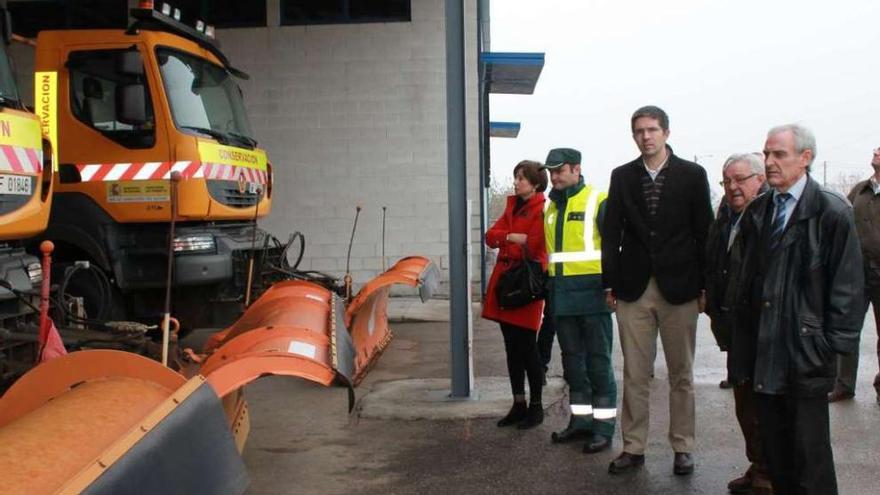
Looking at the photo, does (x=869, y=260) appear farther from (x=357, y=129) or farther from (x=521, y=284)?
(x=357, y=129)

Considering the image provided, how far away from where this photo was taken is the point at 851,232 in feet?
12.3

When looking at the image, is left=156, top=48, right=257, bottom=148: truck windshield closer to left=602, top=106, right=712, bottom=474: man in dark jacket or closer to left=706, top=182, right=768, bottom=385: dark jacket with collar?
left=602, top=106, right=712, bottom=474: man in dark jacket

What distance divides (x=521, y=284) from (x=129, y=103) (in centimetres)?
374

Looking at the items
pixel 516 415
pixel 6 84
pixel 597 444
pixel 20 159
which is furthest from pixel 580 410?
pixel 6 84

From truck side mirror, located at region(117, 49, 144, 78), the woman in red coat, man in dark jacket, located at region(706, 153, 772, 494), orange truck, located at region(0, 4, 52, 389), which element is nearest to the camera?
orange truck, located at region(0, 4, 52, 389)

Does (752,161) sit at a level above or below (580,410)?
above

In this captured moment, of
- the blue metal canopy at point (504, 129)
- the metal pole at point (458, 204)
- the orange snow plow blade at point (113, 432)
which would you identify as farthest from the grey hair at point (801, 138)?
the blue metal canopy at point (504, 129)

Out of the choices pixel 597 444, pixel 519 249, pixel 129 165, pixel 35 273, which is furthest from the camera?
pixel 129 165

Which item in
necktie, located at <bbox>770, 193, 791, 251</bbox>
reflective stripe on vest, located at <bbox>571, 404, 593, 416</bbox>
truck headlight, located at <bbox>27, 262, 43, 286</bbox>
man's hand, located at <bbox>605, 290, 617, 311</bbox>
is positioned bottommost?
reflective stripe on vest, located at <bbox>571, 404, 593, 416</bbox>

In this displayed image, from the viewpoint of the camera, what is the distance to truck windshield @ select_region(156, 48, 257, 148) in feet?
26.2

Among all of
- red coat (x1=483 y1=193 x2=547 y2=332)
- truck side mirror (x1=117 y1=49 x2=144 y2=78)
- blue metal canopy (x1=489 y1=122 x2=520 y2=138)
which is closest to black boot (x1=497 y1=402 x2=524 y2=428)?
red coat (x1=483 y1=193 x2=547 y2=332)

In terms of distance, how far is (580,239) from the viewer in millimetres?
5688

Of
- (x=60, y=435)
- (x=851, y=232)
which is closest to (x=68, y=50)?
(x=60, y=435)

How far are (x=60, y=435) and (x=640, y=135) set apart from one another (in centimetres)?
345
